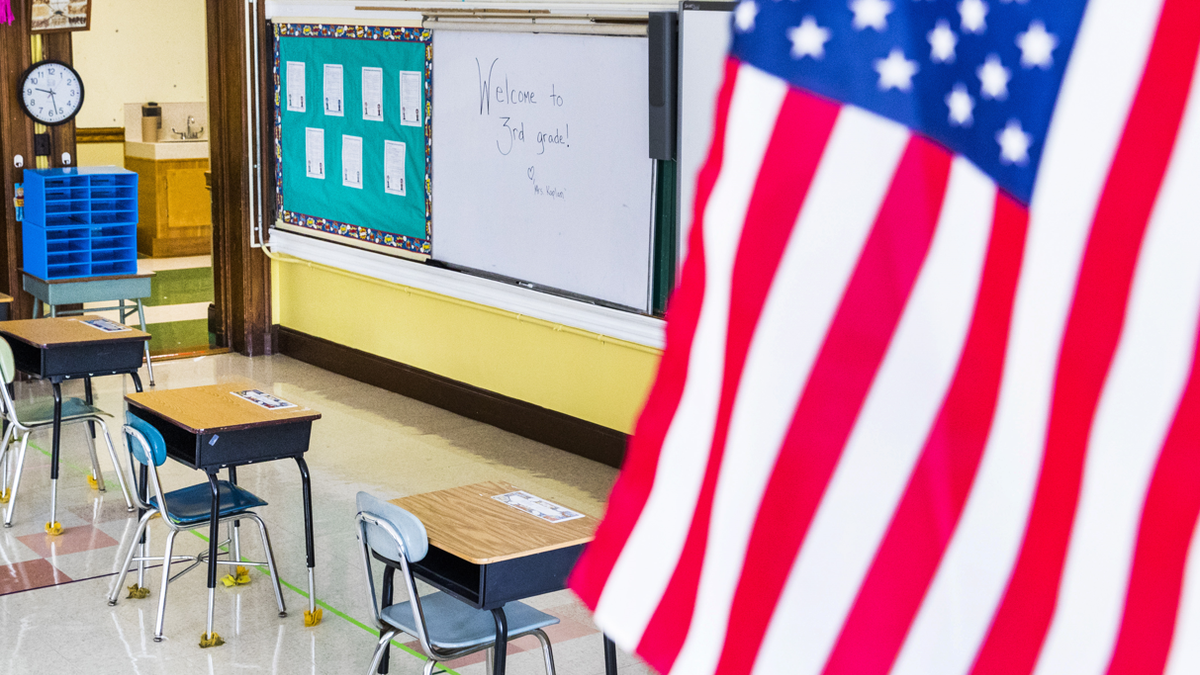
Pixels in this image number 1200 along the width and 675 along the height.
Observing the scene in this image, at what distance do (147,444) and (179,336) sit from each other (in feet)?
18.7

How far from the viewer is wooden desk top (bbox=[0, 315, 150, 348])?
5.68 metres

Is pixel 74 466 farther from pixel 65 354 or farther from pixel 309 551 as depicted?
pixel 309 551

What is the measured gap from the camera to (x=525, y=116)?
22.5ft

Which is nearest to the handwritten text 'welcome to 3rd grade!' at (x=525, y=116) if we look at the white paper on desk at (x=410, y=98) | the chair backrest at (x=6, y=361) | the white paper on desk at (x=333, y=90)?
→ the white paper on desk at (x=410, y=98)

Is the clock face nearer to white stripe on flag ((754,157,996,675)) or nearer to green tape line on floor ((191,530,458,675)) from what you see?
green tape line on floor ((191,530,458,675))

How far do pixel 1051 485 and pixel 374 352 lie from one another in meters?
7.95

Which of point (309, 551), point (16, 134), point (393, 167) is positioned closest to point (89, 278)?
point (16, 134)

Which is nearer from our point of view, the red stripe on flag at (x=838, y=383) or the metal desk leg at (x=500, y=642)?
the red stripe on flag at (x=838, y=383)

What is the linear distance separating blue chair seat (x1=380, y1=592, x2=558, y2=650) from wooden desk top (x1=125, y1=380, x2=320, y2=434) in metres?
1.12

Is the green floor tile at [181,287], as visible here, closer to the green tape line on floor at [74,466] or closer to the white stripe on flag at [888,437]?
the green tape line on floor at [74,466]

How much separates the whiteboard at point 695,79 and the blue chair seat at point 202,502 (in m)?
2.14

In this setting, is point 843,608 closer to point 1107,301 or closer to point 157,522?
point 1107,301

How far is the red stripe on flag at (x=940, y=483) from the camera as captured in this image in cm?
106

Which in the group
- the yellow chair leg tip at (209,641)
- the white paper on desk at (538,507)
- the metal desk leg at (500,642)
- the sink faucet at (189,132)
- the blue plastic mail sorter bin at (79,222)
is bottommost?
the yellow chair leg tip at (209,641)
